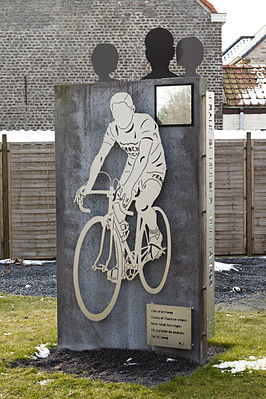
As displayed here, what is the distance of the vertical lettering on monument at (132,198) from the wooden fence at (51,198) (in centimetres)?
600

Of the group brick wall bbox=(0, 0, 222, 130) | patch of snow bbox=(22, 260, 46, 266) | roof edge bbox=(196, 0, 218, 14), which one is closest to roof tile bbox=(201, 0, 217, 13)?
roof edge bbox=(196, 0, 218, 14)

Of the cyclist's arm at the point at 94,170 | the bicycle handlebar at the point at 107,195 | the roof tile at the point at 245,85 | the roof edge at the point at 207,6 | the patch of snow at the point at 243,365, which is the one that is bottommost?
the patch of snow at the point at 243,365

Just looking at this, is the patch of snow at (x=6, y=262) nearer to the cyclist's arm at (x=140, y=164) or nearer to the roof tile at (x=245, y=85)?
the cyclist's arm at (x=140, y=164)

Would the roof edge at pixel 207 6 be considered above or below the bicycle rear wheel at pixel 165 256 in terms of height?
above

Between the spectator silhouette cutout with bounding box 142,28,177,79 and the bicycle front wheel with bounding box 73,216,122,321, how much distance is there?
133cm

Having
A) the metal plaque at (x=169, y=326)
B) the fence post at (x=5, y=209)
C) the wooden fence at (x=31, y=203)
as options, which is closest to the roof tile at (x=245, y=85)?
the wooden fence at (x=31, y=203)

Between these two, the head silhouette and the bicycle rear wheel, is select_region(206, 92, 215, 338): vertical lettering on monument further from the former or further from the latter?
the head silhouette

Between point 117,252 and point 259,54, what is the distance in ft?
83.9

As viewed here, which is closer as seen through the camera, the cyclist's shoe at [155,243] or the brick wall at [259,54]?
the cyclist's shoe at [155,243]

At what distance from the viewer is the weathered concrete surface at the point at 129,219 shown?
5.67 metres

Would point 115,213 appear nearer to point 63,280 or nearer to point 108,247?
point 108,247

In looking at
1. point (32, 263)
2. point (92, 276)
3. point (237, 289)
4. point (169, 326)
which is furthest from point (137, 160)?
point (32, 263)

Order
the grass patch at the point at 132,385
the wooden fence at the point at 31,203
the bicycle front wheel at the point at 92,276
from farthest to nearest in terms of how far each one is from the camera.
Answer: the wooden fence at the point at 31,203
the bicycle front wheel at the point at 92,276
the grass patch at the point at 132,385

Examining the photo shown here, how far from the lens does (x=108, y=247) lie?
6012 millimetres
